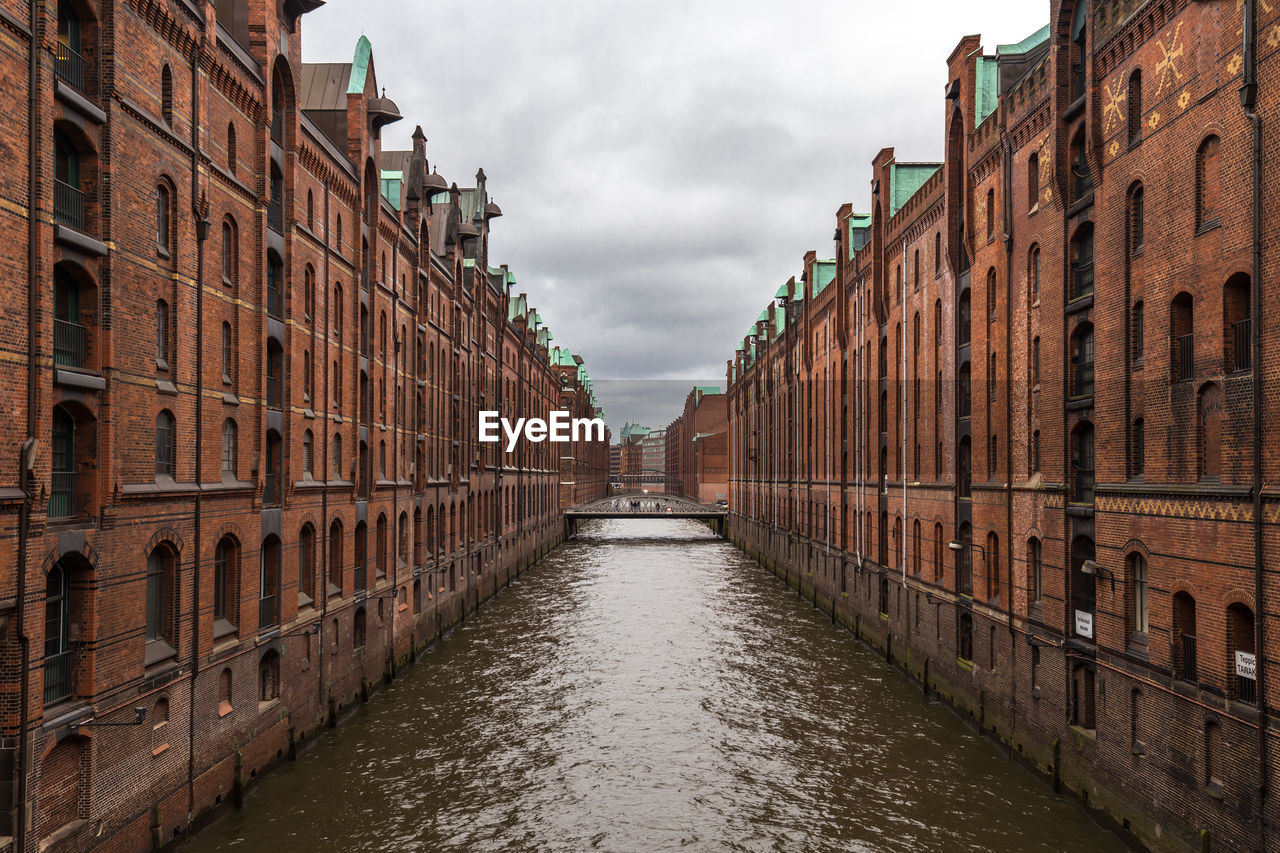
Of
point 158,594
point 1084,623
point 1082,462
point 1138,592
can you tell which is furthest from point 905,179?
point 158,594

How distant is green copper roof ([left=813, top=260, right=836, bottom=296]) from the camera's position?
52228mm

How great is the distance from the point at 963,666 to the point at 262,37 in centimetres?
2365

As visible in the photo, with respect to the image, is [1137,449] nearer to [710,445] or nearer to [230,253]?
[230,253]

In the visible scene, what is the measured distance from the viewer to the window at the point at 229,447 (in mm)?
19297

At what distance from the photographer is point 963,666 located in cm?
2495

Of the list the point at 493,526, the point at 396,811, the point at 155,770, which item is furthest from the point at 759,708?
the point at 493,526

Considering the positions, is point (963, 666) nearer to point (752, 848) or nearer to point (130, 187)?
point (752, 848)

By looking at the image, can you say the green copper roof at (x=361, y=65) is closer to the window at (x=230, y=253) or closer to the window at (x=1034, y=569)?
the window at (x=230, y=253)

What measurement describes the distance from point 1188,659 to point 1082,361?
7084 mm

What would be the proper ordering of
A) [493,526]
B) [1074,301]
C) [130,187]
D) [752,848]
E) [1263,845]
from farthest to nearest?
[493,526], [1074,301], [752,848], [130,187], [1263,845]

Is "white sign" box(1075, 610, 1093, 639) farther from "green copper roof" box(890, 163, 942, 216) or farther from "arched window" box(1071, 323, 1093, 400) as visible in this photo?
"green copper roof" box(890, 163, 942, 216)

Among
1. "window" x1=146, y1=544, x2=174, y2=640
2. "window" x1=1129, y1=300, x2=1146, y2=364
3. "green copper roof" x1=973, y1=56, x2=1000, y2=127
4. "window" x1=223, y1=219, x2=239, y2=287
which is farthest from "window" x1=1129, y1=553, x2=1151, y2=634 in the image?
"window" x1=223, y1=219, x2=239, y2=287

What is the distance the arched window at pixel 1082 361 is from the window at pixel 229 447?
720 inches

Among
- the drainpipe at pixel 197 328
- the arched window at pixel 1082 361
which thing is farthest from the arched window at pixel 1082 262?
the drainpipe at pixel 197 328
